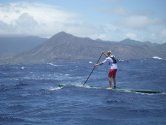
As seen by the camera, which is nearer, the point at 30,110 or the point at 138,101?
the point at 30,110

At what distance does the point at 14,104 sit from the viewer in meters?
18.3

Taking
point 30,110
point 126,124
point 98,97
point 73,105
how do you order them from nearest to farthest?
point 126,124 < point 30,110 < point 73,105 < point 98,97

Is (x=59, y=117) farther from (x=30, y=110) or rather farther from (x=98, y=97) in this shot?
(x=98, y=97)

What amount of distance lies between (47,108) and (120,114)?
157 inches

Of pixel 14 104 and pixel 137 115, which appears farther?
pixel 14 104

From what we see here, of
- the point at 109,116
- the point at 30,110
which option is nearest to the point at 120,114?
the point at 109,116

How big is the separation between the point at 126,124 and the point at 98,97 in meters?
7.14

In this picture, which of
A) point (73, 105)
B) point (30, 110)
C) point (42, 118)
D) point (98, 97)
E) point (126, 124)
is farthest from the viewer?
point (98, 97)

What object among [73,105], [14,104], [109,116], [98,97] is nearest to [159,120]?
[109,116]

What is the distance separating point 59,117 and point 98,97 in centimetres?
585

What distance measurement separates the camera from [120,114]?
14477 mm

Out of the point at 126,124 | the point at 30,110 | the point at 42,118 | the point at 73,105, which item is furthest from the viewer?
the point at 73,105

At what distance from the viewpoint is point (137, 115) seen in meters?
14.1

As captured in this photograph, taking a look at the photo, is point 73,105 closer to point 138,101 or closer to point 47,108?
point 47,108
